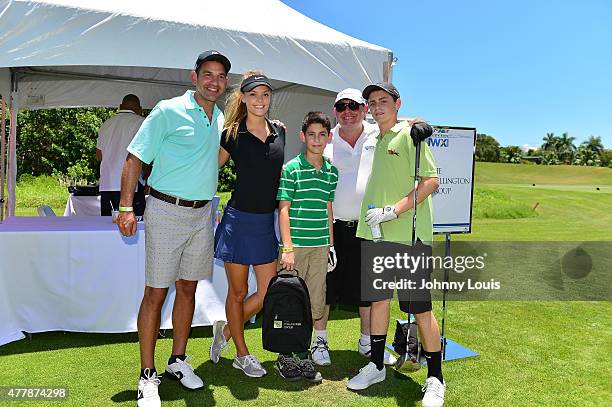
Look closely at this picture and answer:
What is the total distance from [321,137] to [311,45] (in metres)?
1.55

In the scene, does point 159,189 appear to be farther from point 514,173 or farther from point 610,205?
point 514,173

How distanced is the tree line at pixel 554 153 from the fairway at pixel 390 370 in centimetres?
7992

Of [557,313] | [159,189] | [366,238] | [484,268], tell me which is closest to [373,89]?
[366,238]

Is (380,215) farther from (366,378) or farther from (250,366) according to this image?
(250,366)

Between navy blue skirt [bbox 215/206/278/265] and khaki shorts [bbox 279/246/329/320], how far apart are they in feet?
0.68

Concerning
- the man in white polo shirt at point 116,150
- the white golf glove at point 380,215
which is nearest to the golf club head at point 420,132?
the white golf glove at point 380,215

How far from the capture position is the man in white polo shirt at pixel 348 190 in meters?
3.38

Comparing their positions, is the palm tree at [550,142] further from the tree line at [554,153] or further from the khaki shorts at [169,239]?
the khaki shorts at [169,239]

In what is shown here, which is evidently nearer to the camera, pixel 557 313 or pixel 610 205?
pixel 557 313

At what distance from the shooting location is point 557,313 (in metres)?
4.98

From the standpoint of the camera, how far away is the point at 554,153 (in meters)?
119

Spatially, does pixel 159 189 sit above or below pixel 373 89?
below

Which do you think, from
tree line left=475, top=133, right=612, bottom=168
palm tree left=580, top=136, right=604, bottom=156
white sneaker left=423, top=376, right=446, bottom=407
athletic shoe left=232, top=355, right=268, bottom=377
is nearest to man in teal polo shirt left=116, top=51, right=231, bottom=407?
athletic shoe left=232, top=355, right=268, bottom=377

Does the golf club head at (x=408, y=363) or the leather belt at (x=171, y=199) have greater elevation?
the leather belt at (x=171, y=199)
